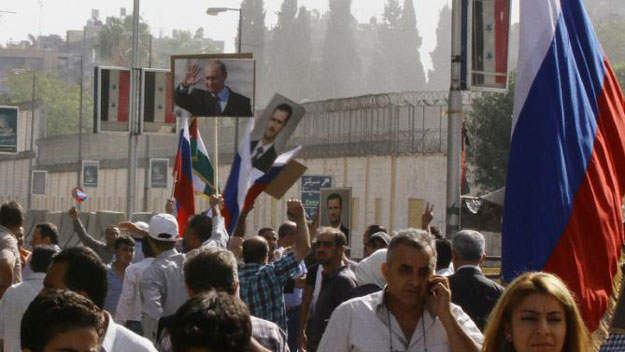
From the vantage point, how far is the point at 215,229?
10.3 metres

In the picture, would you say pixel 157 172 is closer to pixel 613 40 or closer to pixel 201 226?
pixel 201 226

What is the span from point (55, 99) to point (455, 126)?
446 ft

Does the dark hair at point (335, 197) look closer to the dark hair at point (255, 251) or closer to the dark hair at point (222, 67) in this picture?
the dark hair at point (222, 67)

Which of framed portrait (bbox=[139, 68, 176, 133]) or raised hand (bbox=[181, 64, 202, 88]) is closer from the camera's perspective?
raised hand (bbox=[181, 64, 202, 88])

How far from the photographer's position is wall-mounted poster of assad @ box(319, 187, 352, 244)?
14.8m

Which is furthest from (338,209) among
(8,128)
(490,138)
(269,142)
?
(490,138)

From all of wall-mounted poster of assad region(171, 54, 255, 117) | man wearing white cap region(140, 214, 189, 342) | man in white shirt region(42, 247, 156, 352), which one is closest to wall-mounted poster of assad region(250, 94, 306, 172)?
wall-mounted poster of assad region(171, 54, 255, 117)

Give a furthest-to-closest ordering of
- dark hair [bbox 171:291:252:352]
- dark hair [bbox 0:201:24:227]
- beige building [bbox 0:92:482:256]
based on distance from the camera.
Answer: beige building [bbox 0:92:482:256], dark hair [bbox 0:201:24:227], dark hair [bbox 171:291:252:352]

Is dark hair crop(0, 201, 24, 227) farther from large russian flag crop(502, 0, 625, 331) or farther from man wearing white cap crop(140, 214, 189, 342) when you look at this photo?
large russian flag crop(502, 0, 625, 331)

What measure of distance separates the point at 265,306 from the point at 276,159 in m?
5.46

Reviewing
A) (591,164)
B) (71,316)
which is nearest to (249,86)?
(591,164)

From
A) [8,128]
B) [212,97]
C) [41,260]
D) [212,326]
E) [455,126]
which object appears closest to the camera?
[212,326]

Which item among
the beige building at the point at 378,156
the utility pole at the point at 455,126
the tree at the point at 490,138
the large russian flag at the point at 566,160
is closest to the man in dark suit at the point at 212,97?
the utility pole at the point at 455,126

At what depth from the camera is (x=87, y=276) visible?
614 centimetres
